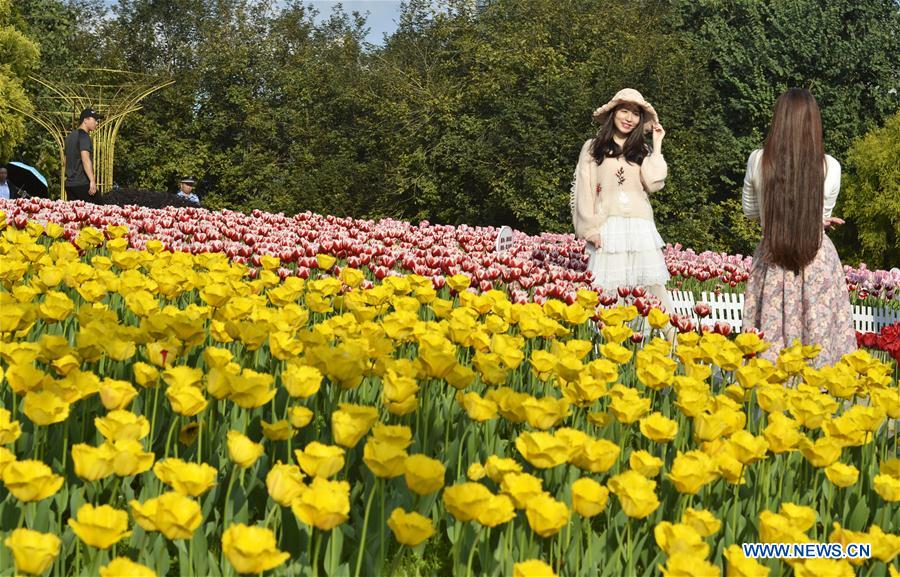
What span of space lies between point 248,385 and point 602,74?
810 inches

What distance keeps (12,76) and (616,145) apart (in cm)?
2944

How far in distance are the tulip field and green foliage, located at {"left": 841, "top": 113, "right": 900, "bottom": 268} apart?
1553cm

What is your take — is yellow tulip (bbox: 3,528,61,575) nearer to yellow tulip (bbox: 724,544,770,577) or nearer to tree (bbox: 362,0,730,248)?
yellow tulip (bbox: 724,544,770,577)

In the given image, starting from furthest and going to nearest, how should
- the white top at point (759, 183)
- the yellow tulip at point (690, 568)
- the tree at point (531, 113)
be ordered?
the tree at point (531, 113) → the white top at point (759, 183) → the yellow tulip at point (690, 568)

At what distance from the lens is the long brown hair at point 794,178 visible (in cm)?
552

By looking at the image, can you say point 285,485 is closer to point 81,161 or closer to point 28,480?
point 28,480

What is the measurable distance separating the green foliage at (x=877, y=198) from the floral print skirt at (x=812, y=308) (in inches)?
527

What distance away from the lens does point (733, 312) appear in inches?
352

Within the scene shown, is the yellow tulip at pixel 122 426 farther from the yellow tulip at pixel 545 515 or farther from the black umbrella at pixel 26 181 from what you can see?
the black umbrella at pixel 26 181

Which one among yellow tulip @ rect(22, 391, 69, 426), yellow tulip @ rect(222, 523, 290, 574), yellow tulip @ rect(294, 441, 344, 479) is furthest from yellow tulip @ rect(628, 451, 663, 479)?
yellow tulip @ rect(22, 391, 69, 426)

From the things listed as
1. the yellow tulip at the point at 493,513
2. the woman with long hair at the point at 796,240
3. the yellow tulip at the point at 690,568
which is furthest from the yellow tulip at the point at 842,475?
the woman with long hair at the point at 796,240

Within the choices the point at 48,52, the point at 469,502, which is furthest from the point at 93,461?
the point at 48,52

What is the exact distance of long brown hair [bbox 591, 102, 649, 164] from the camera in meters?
7.02

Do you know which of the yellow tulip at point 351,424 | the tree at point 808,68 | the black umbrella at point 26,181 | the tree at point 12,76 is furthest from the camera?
the tree at point 12,76
